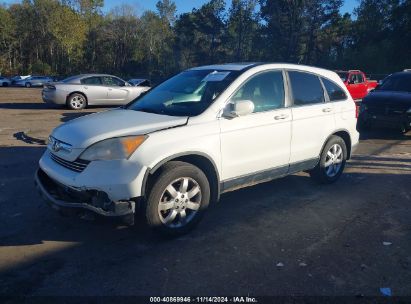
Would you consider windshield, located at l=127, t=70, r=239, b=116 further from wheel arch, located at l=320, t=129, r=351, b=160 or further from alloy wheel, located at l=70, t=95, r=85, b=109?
alloy wheel, located at l=70, t=95, r=85, b=109

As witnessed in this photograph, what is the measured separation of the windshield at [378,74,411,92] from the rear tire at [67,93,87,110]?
10691mm

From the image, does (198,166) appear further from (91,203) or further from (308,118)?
(308,118)

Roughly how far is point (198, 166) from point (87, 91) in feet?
41.4

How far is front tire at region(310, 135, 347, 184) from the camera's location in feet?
19.2

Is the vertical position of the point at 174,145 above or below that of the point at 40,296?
above


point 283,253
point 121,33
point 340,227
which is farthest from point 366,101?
point 121,33

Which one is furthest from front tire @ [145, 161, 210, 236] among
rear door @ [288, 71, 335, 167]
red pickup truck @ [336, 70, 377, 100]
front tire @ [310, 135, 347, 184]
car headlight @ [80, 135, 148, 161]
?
red pickup truck @ [336, 70, 377, 100]

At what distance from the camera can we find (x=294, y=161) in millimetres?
5289

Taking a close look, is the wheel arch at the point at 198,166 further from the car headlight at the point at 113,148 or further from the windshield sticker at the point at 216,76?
the windshield sticker at the point at 216,76

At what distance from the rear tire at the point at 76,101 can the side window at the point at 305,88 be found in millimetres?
11937

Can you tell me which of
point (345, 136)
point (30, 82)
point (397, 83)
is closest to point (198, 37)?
point (30, 82)

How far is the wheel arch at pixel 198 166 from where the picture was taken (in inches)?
150

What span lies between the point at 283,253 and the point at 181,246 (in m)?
1.00

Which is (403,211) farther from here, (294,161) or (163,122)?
(163,122)
